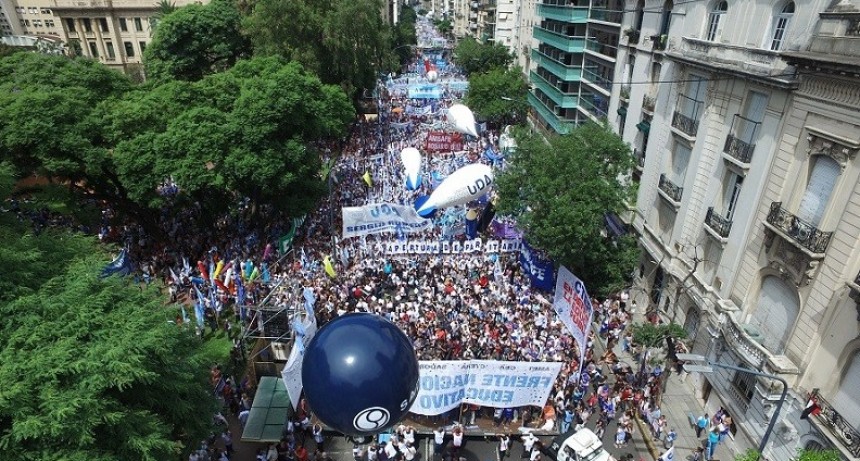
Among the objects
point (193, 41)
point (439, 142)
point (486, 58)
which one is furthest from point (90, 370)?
point (486, 58)

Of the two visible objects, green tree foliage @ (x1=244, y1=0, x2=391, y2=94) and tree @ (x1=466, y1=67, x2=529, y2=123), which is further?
tree @ (x1=466, y1=67, x2=529, y2=123)

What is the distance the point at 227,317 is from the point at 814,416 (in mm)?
21265

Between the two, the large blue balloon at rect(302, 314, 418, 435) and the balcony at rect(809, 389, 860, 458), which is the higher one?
the large blue balloon at rect(302, 314, 418, 435)

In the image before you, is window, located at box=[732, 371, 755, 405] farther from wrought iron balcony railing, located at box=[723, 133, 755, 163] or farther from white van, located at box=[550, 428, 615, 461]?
wrought iron balcony railing, located at box=[723, 133, 755, 163]

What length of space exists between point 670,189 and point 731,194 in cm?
362

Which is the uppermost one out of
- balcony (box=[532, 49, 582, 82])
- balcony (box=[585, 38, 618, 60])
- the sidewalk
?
balcony (box=[585, 38, 618, 60])

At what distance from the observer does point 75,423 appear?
27.6ft

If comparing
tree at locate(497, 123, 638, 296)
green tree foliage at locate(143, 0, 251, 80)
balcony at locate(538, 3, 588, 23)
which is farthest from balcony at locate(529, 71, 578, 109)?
green tree foliage at locate(143, 0, 251, 80)

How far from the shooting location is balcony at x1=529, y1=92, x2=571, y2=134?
135ft

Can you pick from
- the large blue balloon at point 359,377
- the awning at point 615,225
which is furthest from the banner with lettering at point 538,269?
the large blue balloon at point 359,377

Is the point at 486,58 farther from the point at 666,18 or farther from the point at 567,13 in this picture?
the point at 666,18

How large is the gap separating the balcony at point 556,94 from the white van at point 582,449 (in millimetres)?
32469

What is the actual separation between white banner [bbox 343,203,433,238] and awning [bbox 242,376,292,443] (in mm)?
9333

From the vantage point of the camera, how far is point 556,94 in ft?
145
